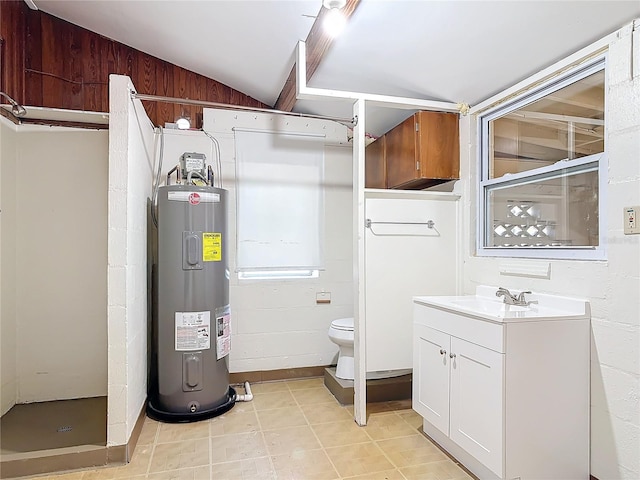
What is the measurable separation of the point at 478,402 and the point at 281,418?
132 centimetres

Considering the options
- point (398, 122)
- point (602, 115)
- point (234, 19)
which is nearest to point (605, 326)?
point (602, 115)

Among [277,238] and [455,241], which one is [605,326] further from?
[277,238]

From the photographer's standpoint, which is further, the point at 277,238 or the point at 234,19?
the point at 277,238

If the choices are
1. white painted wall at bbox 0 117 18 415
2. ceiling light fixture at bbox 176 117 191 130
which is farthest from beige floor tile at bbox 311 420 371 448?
ceiling light fixture at bbox 176 117 191 130

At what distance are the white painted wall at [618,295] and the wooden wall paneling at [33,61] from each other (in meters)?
3.70

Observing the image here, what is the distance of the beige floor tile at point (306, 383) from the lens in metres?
3.27

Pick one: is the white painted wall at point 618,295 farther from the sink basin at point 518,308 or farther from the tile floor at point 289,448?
the tile floor at point 289,448

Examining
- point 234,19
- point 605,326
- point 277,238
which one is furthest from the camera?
point 277,238

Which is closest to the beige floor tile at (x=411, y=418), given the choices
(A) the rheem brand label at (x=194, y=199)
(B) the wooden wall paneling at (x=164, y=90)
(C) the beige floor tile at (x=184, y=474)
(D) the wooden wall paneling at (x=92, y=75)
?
(C) the beige floor tile at (x=184, y=474)

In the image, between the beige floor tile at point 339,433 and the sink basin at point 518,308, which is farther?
the beige floor tile at point 339,433

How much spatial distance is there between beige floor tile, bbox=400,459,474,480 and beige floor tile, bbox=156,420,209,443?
47.3 inches

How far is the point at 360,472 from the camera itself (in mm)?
1999

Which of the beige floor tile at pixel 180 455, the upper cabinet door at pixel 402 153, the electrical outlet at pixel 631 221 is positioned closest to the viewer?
the electrical outlet at pixel 631 221

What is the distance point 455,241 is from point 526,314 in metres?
1.10
